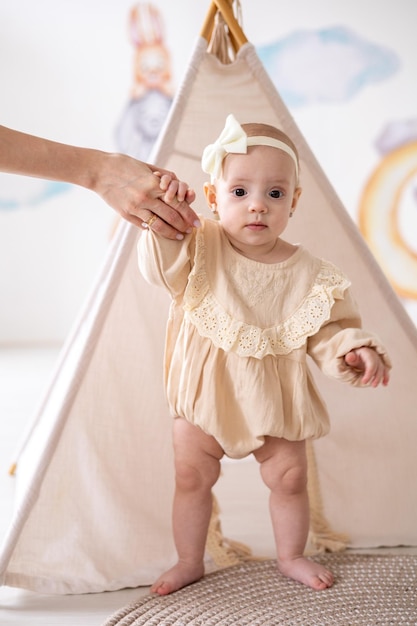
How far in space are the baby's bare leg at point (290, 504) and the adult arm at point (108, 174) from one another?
1.58 ft

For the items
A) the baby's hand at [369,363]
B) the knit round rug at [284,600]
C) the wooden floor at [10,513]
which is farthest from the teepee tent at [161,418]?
the baby's hand at [369,363]

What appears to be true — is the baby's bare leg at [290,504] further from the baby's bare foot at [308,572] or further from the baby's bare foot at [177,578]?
the baby's bare foot at [177,578]

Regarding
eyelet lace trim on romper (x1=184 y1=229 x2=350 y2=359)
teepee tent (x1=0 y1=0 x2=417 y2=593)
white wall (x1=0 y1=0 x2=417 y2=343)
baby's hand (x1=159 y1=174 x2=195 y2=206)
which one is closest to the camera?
baby's hand (x1=159 y1=174 x2=195 y2=206)

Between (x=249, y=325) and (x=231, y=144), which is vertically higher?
(x=231, y=144)

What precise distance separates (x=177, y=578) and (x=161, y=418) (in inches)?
15.5

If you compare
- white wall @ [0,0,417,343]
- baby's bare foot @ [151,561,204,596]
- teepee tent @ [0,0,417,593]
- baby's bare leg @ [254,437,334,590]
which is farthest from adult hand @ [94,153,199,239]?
white wall @ [0,0,417,343]

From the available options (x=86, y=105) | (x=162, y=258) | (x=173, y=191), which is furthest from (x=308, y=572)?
(x=86, y=105)

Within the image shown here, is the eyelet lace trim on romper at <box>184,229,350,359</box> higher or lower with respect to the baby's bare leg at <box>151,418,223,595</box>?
higher

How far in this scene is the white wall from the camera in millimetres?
4516

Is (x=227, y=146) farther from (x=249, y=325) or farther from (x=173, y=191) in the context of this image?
(x=249, y=325)

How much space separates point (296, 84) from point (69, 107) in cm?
138

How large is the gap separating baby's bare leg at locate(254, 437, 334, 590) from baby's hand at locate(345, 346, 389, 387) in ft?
0.76

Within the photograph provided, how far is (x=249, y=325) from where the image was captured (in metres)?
1.41

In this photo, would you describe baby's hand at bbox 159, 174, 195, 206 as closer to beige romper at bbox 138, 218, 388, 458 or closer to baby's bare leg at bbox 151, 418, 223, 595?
beige romper at bbox 138, 218, 388, 458
